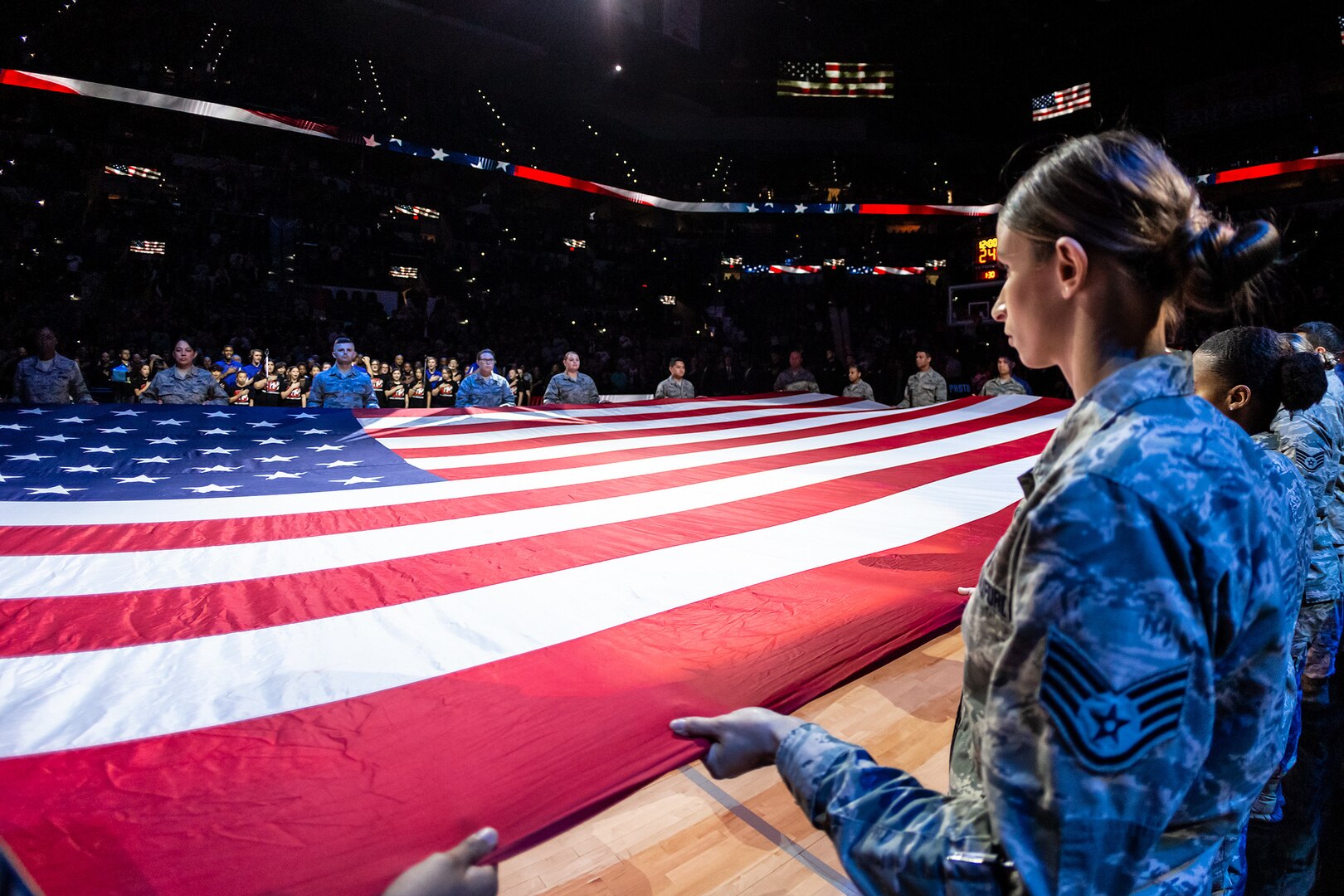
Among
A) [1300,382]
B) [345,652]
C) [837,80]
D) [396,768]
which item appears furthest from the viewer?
[837,80]

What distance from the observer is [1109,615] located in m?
0.44

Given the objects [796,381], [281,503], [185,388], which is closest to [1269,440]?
[281,503]

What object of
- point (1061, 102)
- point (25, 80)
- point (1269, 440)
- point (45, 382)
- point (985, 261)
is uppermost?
point (1061, 102)

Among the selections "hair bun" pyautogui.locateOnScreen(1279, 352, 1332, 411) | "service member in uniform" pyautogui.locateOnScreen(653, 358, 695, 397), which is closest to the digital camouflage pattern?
"hair bun" pyautogui.locateOnScreen(1279, 352, 1332, 411)

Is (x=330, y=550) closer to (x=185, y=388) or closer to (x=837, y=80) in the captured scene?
(x=185, y=388)

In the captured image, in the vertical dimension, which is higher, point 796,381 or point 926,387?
point 796,381

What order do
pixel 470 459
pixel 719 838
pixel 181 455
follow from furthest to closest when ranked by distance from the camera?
pixel 470 459 < pixel 181 455 < pixel 719 838

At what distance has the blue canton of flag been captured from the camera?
270cm

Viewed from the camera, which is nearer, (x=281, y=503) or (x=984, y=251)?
(x=281, y=503)

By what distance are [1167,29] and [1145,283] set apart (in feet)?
57.7

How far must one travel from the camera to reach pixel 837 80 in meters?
15.1

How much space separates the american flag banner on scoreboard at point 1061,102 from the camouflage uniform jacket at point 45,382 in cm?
1825

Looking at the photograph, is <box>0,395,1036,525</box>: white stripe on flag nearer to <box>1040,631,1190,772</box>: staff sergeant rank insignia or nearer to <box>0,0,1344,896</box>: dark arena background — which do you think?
<box>0,0,1344,896</box>: dark arena background

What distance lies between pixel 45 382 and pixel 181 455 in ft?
8.98
